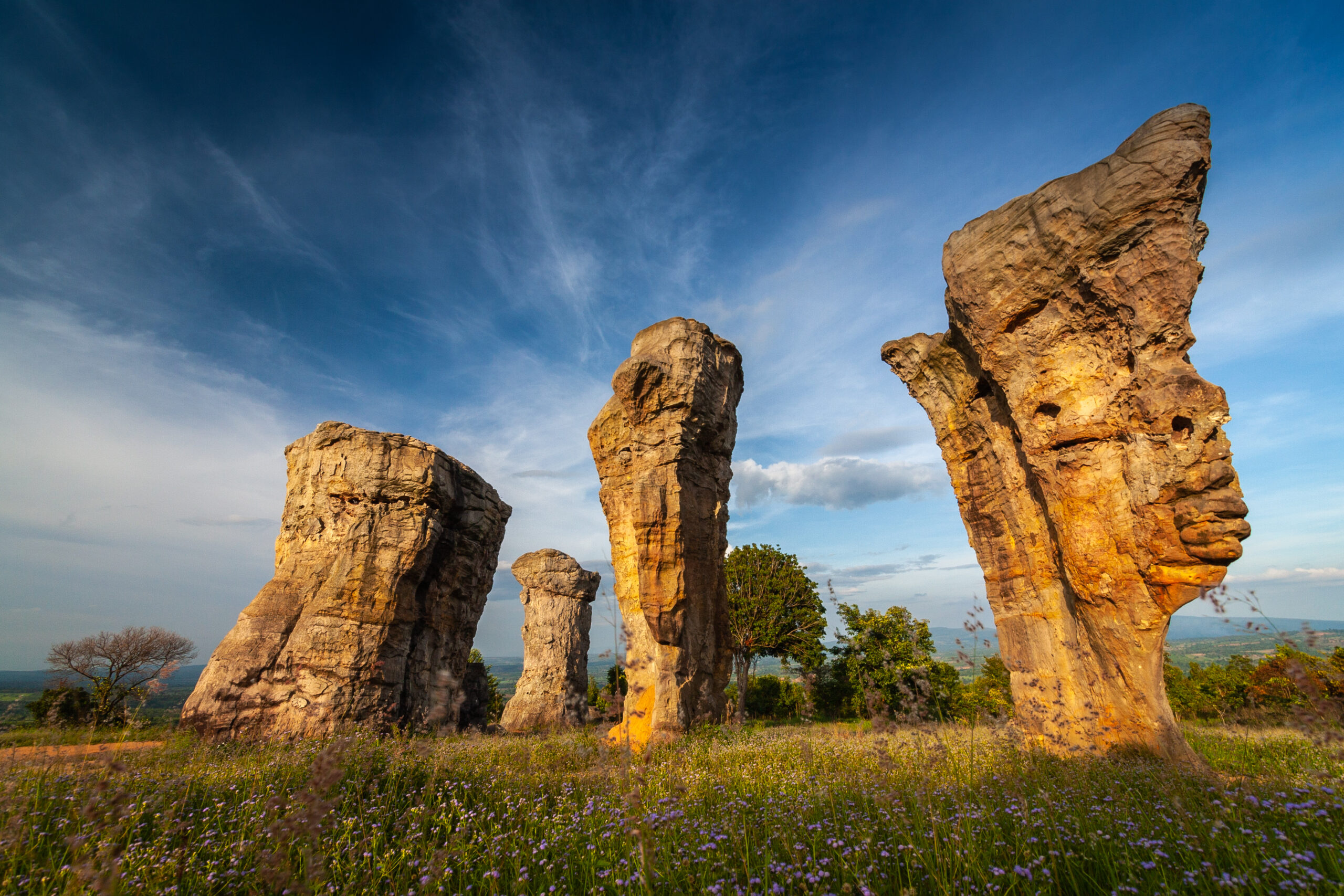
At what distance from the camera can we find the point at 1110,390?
28.9ft

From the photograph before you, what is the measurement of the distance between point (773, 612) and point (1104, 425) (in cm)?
2322

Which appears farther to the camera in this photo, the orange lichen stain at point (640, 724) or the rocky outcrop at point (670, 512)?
the rocky outcrop at point (670, 512)

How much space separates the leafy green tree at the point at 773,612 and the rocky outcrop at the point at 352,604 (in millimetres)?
16153

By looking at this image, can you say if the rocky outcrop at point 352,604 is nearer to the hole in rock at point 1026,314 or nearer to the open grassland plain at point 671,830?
the open grassland plain at point 671,830

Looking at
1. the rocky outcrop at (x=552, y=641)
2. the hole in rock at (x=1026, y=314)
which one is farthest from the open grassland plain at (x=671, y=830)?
the rocky outcrop at (x=552, y=641)

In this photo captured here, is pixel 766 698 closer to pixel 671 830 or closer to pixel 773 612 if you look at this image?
pixel 773 612

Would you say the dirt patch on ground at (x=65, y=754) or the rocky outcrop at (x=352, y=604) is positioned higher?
the rocky outcrop at (x=352, y=604)

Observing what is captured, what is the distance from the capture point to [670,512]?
12320 mm

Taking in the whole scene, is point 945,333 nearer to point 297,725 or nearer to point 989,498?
point 989,498

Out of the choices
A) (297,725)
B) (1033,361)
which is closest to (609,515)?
(297,725)

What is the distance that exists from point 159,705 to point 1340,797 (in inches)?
489

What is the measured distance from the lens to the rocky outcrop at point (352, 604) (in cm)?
1263

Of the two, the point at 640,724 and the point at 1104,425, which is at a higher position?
the point at 1104,425

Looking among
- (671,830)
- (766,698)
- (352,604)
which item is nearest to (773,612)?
(766,698)
